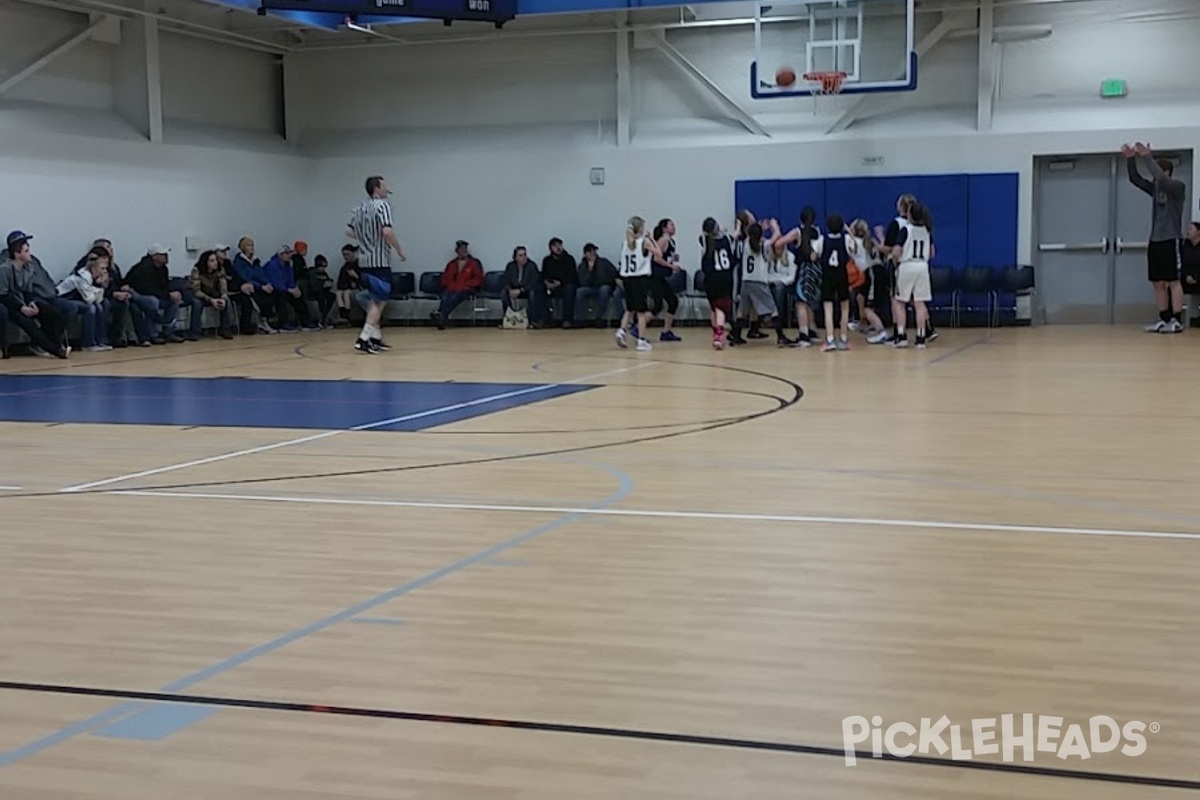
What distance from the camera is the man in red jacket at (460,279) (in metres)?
19.5

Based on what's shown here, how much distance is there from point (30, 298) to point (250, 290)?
410 centimetres

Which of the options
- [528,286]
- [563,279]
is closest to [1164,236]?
[563,279]

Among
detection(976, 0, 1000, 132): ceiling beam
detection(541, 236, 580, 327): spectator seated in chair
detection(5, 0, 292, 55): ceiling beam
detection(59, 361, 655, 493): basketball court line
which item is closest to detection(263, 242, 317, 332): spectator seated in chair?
detection(5, 0, 292, 55): ceiling beam

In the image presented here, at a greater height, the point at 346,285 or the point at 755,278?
the point at 755,278

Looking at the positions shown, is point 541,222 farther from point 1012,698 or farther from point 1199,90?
point 1012,698

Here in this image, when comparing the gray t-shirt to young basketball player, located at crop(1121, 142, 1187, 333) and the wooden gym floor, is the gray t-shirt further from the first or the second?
the wooden gym floor

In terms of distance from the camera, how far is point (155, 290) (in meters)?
16.3

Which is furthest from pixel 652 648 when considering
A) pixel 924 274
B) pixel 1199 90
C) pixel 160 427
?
pixel 1199 90

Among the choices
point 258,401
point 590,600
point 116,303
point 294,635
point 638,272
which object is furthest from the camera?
point 116,303

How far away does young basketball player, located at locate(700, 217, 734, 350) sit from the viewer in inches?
537

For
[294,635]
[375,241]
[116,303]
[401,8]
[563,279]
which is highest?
[401,8]

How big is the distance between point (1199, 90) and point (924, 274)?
246 inches

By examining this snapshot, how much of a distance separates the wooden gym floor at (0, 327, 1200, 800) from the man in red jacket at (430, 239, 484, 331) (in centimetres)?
1099

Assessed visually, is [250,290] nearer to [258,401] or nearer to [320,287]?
[320,287]
